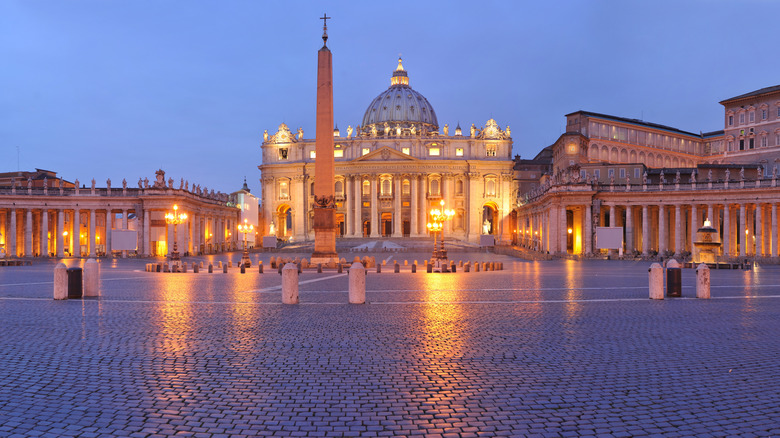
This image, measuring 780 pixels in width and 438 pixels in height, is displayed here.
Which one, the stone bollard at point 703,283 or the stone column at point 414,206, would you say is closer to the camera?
the stone bollard at point 703,283

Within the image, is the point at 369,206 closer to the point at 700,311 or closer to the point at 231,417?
the point at 700,311

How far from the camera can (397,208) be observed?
103375mm

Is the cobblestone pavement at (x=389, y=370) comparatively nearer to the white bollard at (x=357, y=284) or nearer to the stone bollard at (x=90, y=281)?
the white bollard at (x=357, y=284)

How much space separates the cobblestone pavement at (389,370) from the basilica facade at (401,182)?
87.2 meters

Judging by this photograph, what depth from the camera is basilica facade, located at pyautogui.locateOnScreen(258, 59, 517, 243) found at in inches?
4058

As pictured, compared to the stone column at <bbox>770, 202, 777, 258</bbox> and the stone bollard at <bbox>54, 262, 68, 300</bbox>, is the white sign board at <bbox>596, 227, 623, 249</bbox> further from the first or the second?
the stone bollard at <bbox>54, 262, 68, 300</bbox>

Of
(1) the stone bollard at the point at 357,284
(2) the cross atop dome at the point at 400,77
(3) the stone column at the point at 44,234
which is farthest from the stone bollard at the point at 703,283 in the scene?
(2) the cross atop dome at the point at 400,77

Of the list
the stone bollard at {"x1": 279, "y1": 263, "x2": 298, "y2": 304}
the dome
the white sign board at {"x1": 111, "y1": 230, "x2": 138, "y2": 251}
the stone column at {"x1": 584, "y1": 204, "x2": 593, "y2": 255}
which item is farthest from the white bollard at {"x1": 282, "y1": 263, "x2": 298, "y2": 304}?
the dome

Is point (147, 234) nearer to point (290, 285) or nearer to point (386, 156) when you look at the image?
point (386, 156)

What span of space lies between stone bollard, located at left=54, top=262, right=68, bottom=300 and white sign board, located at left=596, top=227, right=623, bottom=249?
40.6 meters

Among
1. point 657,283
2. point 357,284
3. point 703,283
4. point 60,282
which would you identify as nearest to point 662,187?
point 703,283

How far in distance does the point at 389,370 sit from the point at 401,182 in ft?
315

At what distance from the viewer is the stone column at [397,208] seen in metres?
103

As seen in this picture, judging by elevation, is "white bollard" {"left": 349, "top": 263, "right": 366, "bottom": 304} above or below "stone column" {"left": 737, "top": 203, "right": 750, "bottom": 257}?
below
